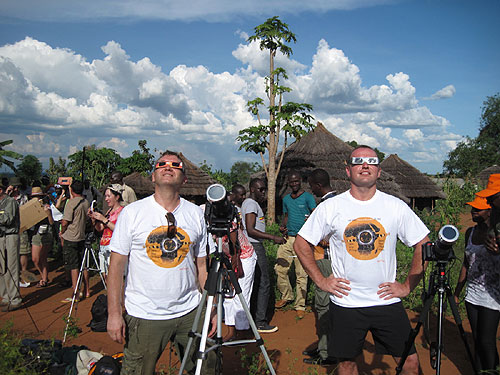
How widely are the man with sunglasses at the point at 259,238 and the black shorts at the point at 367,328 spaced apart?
221 centimetres

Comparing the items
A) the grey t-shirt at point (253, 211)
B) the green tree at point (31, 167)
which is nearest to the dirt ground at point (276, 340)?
the grey t-shirt at point (253, 211)

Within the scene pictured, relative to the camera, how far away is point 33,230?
7.77 meters

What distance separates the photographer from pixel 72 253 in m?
6.40

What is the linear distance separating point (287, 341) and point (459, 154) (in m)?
45.0

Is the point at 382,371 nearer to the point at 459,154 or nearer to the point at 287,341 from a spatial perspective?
the point at 287,341

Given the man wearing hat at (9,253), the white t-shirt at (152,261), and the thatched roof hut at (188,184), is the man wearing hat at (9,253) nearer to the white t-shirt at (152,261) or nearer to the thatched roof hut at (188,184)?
the white t-shirt at (152,261)

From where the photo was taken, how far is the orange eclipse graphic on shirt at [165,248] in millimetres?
2674

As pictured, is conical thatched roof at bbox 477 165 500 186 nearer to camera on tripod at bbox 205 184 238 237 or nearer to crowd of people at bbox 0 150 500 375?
crowd of people at bbox 0 150 500 375

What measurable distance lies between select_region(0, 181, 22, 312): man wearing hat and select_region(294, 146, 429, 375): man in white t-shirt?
489 centimetres

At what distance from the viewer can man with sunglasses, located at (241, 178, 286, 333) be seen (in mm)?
5027

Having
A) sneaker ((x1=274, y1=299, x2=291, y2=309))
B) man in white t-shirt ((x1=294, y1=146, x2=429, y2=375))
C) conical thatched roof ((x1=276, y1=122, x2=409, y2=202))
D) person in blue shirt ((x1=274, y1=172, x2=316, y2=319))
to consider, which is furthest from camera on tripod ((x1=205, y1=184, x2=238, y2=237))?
conical thatched roof ((x1=276, y1=122, x2=409, y2=202))

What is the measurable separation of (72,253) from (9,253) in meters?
0.89

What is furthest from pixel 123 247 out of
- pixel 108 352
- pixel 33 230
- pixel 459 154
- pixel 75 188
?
pixel 459 154

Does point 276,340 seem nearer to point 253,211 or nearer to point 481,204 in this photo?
point 253,211
